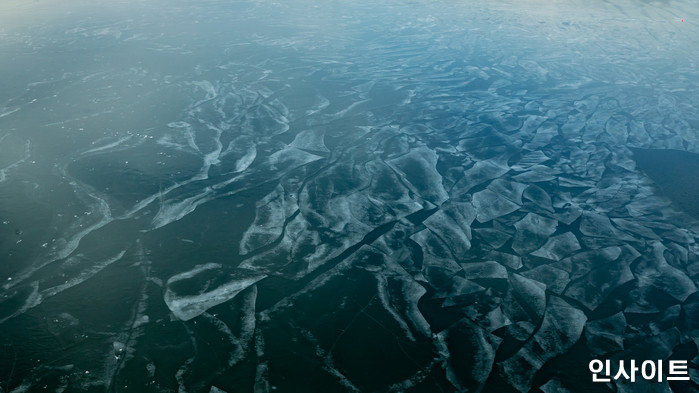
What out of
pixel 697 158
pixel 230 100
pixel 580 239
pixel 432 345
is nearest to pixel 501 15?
pixel 697 158

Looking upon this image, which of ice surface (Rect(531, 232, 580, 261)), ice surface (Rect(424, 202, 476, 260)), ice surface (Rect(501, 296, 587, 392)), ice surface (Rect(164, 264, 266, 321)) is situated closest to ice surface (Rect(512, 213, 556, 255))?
ice surface (Rect(531, 232, 580, 261))

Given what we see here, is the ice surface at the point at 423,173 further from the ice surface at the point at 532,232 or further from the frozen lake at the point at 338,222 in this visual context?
the ice surface at the point at 532,232

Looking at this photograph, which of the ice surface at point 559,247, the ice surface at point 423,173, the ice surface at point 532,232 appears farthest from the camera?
the ice surface at point 423,173

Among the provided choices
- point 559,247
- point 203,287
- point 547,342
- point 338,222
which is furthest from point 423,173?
point 203,287

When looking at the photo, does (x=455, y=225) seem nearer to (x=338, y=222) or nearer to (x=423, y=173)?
(x=423, y=173)

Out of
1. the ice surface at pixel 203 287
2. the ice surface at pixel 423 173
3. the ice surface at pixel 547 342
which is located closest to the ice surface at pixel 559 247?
the ice surface at pixel 547 342

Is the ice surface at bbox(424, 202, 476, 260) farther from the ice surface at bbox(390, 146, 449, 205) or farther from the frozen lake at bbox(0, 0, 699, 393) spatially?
the ice surface at bbox(390, 146, 449, 205)

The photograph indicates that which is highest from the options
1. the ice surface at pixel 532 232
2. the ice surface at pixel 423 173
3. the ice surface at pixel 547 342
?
the ice surface at pixel 423 173

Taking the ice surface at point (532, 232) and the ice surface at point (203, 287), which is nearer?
the ice surface at point (203, 287)
